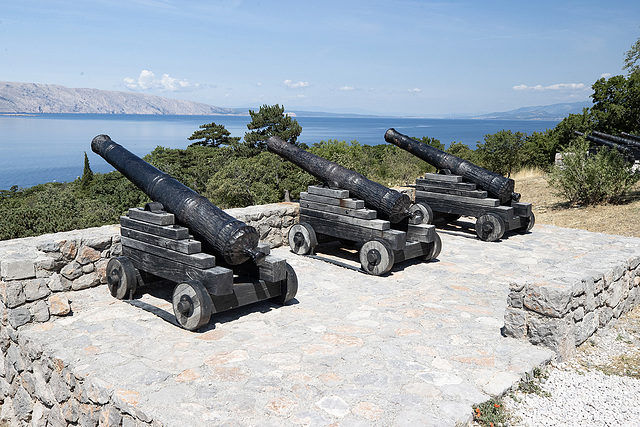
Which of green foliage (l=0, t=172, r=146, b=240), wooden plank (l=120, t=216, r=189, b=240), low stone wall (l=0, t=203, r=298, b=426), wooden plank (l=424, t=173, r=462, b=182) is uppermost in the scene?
wooden plank (l=424, t=173, r=462, b=182)

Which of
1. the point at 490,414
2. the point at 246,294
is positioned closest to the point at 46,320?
the point at 246,294

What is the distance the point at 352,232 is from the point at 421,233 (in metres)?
0.92

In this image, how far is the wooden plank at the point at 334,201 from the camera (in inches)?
256

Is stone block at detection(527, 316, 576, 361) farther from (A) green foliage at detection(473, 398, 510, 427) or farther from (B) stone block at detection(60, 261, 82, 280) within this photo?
(B) stone block at detection(60, 261, 82, 280)

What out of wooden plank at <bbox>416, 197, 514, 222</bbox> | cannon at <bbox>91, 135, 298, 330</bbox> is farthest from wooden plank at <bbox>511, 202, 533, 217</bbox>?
cannon at <bbox>91, 135, 298, 330</bbox>

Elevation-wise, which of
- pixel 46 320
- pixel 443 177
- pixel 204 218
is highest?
pixel 443 177

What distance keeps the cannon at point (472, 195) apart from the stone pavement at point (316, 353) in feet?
7.80

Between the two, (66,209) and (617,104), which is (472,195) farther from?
(66,209)

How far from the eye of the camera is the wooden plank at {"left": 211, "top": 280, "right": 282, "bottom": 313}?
173 inches

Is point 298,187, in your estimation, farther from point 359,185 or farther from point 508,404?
point 508,404

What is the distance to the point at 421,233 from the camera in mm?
6562

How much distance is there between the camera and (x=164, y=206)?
197 inches

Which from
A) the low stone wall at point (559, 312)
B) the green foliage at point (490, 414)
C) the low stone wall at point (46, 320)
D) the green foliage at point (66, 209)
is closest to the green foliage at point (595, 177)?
the low stone wall at point (559, 312)

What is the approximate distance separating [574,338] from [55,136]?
533 ft
